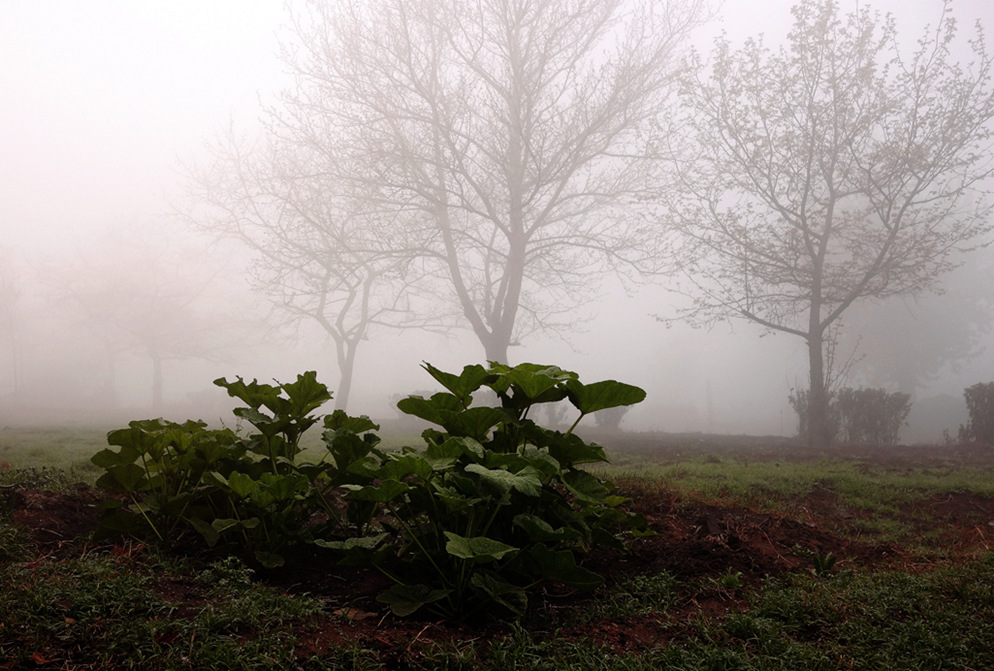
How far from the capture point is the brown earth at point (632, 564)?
1.62 metres

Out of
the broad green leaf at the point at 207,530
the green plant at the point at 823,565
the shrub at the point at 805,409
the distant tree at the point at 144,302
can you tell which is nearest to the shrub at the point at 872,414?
the shrub at the point at 805,409

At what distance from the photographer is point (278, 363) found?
130ft

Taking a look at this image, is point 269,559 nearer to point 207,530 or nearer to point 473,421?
point 207,530

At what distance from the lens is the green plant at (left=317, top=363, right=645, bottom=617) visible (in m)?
1.66

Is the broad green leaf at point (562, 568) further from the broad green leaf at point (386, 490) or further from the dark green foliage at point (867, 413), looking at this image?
the dark green foliage at point (867, 413)

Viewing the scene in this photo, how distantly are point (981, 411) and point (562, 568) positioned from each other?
12104 mm

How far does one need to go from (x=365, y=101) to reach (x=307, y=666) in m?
10.5

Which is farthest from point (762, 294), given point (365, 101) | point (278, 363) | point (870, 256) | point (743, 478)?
point (278, 363)

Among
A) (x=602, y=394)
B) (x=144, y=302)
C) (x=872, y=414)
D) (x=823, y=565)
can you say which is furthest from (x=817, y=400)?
(x=144, y=302)

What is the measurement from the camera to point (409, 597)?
1729mm

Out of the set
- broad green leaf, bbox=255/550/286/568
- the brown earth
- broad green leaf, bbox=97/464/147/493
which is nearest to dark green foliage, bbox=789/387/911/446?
the brown earth

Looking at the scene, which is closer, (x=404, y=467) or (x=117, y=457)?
(x=404, y=467)

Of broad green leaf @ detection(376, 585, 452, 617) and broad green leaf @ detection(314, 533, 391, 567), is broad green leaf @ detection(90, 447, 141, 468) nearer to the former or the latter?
broad green leaf @ detection(314, 533, 391, 567)

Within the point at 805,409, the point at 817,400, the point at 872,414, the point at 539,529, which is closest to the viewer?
the point at 539,529
